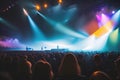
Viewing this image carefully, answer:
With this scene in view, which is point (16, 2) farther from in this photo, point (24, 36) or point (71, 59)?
point (71, 59)

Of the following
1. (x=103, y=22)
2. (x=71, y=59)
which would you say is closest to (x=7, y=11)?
(x=103, y=22)

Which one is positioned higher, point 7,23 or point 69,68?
point 7,23

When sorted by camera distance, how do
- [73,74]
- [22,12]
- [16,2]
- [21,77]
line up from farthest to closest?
1. [22,12]
2. [16,2]
3. [21,77]
4. [73,74]

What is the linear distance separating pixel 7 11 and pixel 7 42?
3.43 m

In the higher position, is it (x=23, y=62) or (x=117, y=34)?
(x=117, y=34)

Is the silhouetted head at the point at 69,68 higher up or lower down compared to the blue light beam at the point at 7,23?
lower down

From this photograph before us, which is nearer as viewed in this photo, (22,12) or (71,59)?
(71,59)

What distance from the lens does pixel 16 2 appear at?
23.3 metres

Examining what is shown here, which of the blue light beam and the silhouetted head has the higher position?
the blue light beam

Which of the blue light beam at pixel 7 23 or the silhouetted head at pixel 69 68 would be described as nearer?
the silhouetted head at pixel 69 68

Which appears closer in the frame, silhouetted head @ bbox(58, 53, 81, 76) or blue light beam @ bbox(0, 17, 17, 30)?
silhouetted head @ bbox(58, 53, 81, 76)

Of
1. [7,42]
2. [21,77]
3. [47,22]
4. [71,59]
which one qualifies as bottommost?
[21,77]

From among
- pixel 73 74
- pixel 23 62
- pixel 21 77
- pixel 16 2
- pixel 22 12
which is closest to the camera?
pixel 73 74

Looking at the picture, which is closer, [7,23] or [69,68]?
[69,68]
